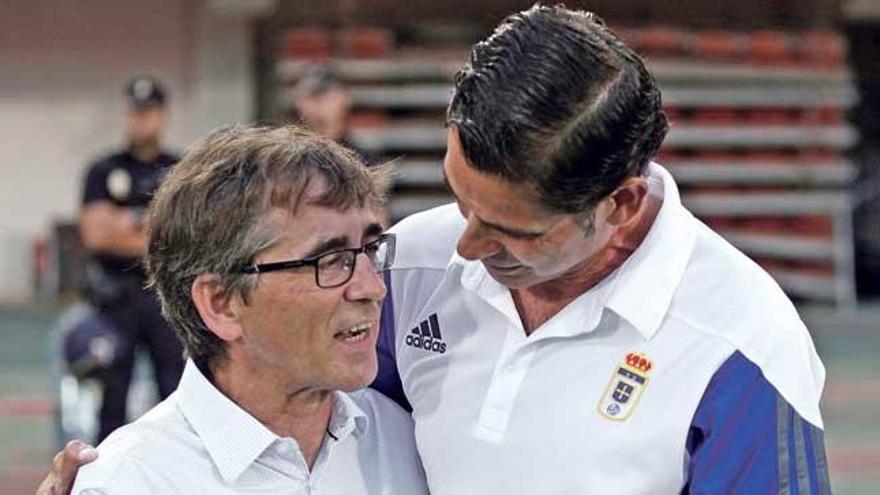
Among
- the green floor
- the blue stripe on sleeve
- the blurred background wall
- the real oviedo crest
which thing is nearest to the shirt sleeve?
the real oviedo crest

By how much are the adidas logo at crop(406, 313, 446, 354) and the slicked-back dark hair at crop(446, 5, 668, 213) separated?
43cm

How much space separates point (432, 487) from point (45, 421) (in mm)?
8740

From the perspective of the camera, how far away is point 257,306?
2498 mm

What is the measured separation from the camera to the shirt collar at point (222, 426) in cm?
247

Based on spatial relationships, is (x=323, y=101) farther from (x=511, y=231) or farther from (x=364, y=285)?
(x=511, y=231)

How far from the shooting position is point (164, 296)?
2.56 meters

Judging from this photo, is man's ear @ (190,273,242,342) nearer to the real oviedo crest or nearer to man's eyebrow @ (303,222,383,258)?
man's eyebrow @ (303,222,383,258)

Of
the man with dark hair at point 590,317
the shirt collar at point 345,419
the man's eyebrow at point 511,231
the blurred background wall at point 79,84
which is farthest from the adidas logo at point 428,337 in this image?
the blurred background wall at point 79,84

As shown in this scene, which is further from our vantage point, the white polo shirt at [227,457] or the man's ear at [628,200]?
the white polo shirt at [227,457]

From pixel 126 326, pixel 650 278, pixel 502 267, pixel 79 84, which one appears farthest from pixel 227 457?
pixel 79 84

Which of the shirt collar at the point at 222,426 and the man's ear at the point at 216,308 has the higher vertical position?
the man's ear at the point at 216,308

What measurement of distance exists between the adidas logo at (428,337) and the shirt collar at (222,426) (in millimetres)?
264

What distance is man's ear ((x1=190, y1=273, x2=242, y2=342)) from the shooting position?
2.49 meters

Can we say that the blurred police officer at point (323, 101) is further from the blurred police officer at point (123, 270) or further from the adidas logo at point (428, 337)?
the adidas logo at point (428, 337)
